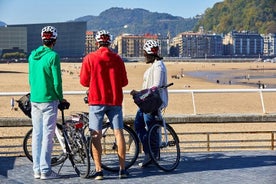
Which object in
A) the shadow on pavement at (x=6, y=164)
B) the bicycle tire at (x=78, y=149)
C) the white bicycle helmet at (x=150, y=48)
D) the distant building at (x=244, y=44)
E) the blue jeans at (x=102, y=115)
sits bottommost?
the shadow on pavement at (x=6, y=164)

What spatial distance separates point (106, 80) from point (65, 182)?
1092 millimetres

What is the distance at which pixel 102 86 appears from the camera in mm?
→ 6492

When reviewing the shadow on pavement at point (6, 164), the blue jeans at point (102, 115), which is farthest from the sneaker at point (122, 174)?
the shadow on pavement at point (6, 164)

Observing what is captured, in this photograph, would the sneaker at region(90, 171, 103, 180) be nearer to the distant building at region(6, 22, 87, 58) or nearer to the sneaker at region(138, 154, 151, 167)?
the sneaker at region(138, 154, 151, 167)

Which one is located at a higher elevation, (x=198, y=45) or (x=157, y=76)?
(x=198, y=45)

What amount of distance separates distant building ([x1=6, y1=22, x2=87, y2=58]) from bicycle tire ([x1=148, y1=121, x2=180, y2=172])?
146 metres

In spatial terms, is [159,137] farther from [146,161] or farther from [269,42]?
[269,42]

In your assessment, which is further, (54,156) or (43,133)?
(54,156)

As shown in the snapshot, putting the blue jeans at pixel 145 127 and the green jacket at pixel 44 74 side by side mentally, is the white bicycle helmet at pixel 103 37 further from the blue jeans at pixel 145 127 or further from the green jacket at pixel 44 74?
the blue jeans at pixel 145 127

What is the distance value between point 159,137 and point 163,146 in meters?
0.11

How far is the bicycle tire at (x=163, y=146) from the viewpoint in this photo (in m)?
7.04

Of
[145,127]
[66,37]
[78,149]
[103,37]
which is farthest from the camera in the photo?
[66,37]

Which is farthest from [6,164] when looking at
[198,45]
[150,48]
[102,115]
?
[198,45]

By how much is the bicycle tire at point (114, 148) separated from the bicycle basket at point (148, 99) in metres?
0.30
